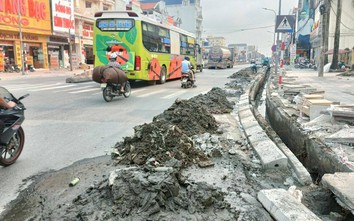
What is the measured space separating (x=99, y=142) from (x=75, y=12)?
40.0 m

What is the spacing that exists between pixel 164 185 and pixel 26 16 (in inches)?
1403

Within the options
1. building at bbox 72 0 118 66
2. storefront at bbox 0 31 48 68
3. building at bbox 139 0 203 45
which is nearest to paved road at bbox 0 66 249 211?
storefront at bbox 0 31 48 68

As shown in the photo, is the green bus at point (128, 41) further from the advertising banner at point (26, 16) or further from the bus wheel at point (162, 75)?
the advertising banner at point (26, 16)

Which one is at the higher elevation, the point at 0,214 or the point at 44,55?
the point at 44,55

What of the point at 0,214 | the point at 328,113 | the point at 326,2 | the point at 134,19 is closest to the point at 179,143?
the point at 0,214

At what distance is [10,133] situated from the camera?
15.5 ft

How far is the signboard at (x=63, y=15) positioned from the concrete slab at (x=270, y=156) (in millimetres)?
35563

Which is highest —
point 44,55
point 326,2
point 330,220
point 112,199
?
point 326,2

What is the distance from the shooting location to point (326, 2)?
23.8 meters

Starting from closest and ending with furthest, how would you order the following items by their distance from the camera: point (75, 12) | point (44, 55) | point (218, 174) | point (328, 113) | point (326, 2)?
point (218, 174) < point (328, 113) < point (326, 2) < point (44, 55) < point (75, 12)

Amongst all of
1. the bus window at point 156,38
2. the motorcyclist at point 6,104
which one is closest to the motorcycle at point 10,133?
the motorcyclist at point 6,104

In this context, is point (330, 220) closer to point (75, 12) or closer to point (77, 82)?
point (77, 82)

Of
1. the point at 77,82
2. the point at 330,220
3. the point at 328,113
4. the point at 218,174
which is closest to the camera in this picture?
the point at 330,220

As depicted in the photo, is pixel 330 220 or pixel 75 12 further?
pixel 75 12
